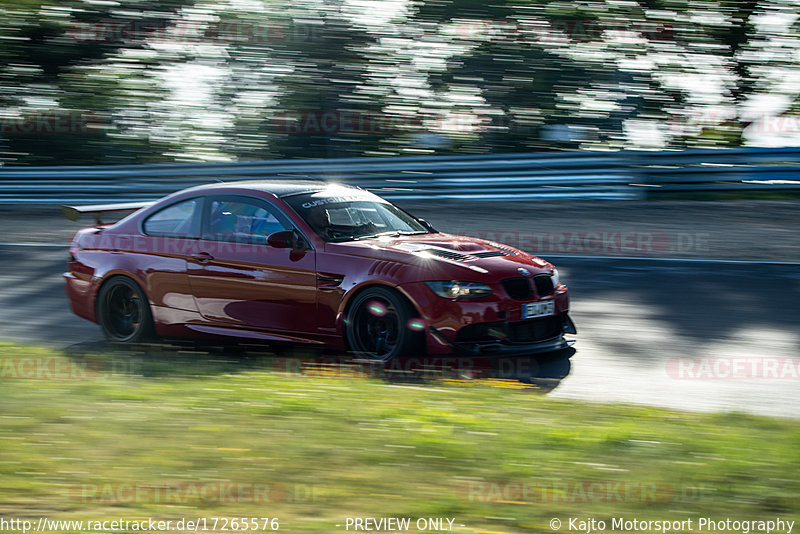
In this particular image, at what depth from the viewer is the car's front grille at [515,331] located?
6367 millimetres

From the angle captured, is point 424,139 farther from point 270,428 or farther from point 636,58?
point 270,428

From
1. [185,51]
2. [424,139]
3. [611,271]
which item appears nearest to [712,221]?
[611,271]

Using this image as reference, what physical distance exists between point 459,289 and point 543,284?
2.60ft

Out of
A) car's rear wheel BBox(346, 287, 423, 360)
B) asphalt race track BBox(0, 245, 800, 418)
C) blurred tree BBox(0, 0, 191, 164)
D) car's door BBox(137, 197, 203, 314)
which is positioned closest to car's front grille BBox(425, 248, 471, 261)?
car's rear wheel BBox(346, 287, 423, 360)

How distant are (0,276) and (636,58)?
1157 centimetres

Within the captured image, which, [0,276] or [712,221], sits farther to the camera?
[712,221]

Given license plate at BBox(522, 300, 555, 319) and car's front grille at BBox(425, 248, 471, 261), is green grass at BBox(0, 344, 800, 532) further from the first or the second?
car's front grille at BBox(425, 248, 471, 261)

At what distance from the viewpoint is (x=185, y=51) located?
20.5 metres

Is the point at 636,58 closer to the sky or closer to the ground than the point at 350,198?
closer to the sky

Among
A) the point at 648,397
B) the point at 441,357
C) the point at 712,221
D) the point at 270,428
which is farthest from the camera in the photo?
the point at 712,221

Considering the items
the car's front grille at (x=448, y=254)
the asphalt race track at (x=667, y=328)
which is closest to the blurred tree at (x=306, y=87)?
the asphalt race track at (x=667, y=328)

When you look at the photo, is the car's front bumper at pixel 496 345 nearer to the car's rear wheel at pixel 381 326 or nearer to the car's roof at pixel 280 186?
the car's rear wheel at pixel 381 326

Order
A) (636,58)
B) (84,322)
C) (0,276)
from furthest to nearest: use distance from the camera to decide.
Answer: (636,58) < (0,276) < (84,322)

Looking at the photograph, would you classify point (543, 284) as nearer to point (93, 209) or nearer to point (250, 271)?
point (250, 271)
